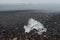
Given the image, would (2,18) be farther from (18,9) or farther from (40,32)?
(40,32)

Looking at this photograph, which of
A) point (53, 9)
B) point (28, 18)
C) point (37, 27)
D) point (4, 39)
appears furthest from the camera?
point (53, 9)

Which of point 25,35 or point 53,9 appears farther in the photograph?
point 53,9

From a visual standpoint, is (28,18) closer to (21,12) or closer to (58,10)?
(21,12)

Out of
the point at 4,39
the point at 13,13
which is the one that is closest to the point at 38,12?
the point at 13,13

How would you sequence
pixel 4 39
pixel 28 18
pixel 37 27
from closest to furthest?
pixel 4 39 < pixel 37 27 < pixel 28 18

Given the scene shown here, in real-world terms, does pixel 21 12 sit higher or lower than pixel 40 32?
higher

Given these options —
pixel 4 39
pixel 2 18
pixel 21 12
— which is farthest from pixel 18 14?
pixel 4 39
